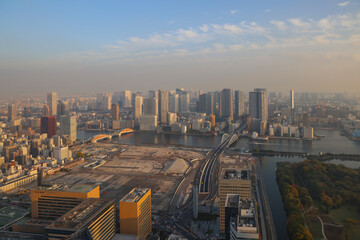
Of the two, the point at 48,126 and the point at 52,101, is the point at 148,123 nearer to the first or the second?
the point at 48,126

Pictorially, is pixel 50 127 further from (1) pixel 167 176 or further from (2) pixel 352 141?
(2) pixel 352 141

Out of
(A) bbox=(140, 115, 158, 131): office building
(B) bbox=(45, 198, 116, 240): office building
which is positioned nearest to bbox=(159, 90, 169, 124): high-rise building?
(A) bbox=(140, 115, 158, 131): office building

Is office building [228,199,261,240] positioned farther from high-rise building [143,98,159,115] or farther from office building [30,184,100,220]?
high-rise building [143,98,159,115]

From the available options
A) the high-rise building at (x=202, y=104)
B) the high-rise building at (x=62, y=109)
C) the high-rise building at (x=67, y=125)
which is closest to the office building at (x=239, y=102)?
the high-rise building at (x=202, y=104)

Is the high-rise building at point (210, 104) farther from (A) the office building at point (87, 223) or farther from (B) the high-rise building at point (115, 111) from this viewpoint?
(A) the office building at point (87, 223)

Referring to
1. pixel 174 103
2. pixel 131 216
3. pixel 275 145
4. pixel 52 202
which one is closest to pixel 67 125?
pixel 275 145
